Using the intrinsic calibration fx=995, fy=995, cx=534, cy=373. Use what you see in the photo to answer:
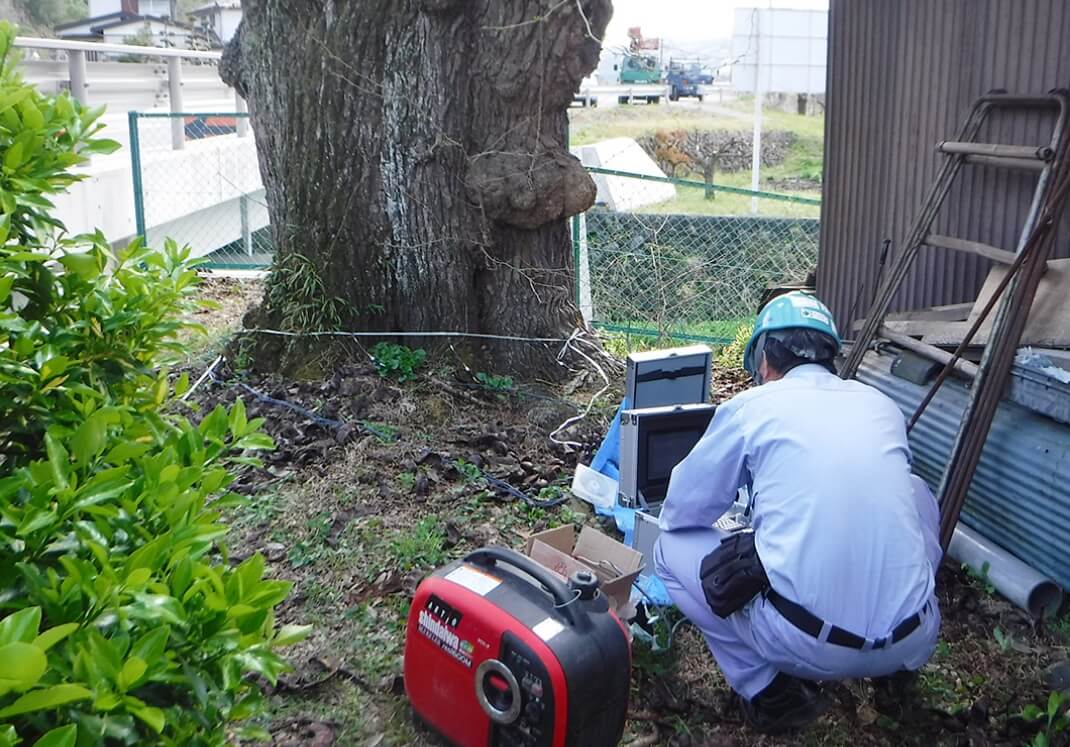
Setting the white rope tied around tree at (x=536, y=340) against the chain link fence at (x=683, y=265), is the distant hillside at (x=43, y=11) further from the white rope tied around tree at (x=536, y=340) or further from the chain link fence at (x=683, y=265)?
the white rope tied around tree at (x=536, y=340)

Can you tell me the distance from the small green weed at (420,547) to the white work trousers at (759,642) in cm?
125

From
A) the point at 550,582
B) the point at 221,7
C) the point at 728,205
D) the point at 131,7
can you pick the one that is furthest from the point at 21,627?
the point at 131,7

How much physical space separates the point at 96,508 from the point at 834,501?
221 cm

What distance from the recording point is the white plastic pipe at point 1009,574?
4.13 m

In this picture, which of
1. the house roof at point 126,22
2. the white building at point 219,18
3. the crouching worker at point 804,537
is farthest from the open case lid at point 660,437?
the white building at point 219,18

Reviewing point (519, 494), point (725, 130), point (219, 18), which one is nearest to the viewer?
point (519, 494)

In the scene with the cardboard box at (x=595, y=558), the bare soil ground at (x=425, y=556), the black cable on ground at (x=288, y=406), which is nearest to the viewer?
the bare soil ground at (x=425, y=556)

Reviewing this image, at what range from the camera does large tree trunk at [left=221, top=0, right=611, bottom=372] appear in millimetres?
6281

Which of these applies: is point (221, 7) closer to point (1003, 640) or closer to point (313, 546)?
point (313, 546)

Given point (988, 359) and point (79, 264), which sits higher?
point (79, 264)


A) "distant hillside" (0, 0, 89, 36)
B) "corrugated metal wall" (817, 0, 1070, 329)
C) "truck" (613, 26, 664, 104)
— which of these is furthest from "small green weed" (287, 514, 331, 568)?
"truck" (613, 26, 664, 104)

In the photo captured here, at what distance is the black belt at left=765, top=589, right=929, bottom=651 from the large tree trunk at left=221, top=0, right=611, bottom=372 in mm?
3699

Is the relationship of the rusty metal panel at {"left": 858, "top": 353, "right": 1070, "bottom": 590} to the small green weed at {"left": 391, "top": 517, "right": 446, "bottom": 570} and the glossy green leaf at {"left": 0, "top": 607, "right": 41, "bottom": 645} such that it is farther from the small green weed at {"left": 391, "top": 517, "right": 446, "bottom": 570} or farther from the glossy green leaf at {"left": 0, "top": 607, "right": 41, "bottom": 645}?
the glossy green leaf at {"left": 0, "top": 607, "right": 41, "bottom": 645}

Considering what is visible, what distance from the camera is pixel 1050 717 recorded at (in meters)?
3.46
